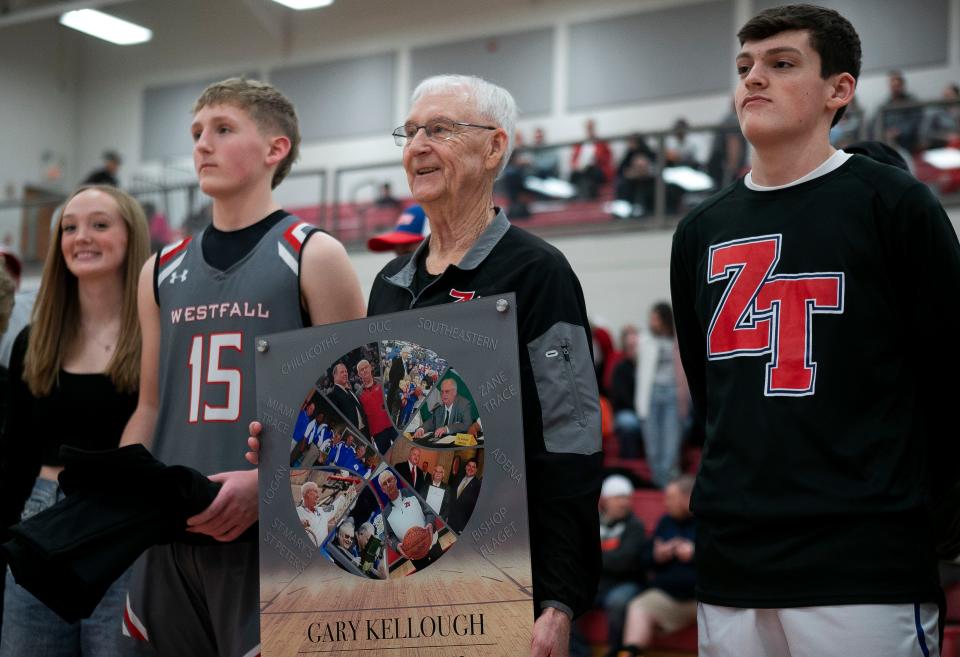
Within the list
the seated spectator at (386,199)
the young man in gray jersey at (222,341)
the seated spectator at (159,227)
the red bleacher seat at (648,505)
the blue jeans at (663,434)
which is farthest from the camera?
the seated spectator at (159,227)

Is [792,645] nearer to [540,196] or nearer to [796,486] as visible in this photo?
[796,486]

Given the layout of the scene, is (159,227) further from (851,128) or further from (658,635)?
(658,635)

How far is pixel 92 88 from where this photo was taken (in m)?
21.3

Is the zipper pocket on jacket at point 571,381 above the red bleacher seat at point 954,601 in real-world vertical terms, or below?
above

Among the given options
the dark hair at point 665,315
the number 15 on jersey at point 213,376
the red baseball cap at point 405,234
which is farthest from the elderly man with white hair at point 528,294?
the dark hair at point 665,315

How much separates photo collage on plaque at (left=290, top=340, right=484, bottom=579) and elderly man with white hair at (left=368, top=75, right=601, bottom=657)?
164 millimetres

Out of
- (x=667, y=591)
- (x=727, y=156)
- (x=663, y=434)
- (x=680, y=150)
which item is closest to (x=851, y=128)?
(x=727, y=156)

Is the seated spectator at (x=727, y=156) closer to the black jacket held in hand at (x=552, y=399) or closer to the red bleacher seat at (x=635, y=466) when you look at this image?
the red bleacher seat at (x=635, y=466)

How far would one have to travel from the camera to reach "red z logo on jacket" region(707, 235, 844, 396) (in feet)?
7.30

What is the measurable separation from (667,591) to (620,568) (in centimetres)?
42

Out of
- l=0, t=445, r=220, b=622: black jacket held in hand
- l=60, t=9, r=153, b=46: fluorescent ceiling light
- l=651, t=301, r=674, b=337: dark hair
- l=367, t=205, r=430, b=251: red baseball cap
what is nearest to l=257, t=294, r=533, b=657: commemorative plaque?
l=0, t=445, r=220, b=622: black jacket held in hand

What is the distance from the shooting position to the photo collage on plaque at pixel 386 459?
7.43ft

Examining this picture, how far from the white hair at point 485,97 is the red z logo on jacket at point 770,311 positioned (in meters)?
0.59

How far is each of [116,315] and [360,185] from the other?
36.5ft
